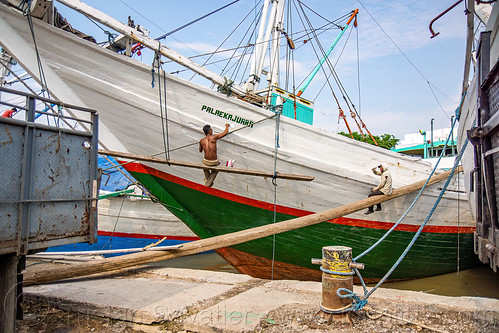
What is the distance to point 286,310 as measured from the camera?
9.71ft

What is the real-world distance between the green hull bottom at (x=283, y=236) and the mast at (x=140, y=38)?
197cm

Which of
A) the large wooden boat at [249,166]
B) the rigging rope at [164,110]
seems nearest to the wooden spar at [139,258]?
the large wooden boat at [249,166]

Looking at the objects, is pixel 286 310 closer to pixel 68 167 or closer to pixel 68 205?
pixel 68 205

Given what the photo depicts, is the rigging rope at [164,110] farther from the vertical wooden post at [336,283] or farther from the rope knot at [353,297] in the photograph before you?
the rope knot at [353,297]

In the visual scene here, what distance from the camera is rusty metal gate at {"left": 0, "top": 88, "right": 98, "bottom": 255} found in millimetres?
2289

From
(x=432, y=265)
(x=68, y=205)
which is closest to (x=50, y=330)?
(x=68, y=205)

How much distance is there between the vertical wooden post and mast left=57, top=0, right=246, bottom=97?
400 centimetres

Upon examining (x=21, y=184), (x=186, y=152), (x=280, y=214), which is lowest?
(x=280, y=214)

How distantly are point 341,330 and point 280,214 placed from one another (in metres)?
3.59

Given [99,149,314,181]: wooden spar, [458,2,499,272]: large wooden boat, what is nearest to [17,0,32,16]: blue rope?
[99,149,314,181]: wooden spar

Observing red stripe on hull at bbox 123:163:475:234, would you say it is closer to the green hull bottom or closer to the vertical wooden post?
the green hull bottom

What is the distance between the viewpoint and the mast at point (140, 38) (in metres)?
4.74

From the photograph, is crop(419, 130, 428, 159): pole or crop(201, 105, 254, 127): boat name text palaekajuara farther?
crop(419, 130, 428, 159): pole

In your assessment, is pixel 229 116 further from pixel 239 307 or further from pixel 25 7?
pixel 239 307
